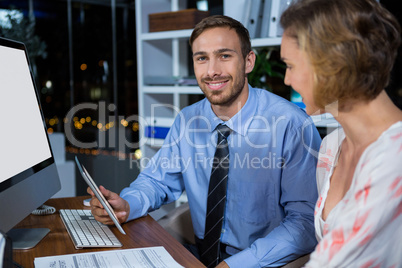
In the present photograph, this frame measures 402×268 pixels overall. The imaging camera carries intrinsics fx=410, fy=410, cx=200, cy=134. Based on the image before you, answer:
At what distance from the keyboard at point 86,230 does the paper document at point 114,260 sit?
0.19ft

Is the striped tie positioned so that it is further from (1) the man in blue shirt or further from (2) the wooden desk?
(2) the wooden desk

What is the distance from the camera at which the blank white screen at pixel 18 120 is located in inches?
42.1

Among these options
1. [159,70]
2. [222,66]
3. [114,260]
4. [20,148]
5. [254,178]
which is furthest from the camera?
[159,70]

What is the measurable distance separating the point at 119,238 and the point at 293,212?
60cm

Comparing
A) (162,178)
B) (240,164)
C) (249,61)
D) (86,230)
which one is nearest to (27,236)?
(86,230)

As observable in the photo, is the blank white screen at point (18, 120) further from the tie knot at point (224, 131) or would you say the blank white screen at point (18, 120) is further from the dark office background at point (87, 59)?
the dark office background at point (87, 59)

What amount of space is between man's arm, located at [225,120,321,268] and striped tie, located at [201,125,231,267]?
225 mm

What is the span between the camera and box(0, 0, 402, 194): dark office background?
5.62 meters

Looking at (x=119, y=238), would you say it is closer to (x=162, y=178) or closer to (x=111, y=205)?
(x=111, y=205)

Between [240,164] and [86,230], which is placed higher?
[240,164]

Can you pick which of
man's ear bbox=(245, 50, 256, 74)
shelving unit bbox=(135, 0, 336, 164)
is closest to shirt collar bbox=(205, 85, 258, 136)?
man's ear bbox=(245, 50, 256, 74)

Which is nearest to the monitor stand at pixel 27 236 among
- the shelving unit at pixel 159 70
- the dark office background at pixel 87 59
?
the shelving unit at pixel 159 70

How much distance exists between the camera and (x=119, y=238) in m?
1.21

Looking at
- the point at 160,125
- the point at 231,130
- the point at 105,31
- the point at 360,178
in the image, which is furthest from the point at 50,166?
the point at 105,31
